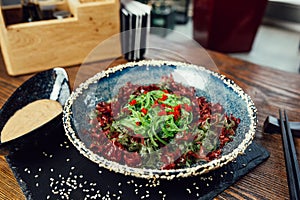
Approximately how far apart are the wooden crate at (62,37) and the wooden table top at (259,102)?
0.06m

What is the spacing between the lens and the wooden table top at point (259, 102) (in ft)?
2.70

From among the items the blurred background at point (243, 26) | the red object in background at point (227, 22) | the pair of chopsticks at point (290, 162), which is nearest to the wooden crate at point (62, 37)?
the blurred background at point (243, 26)

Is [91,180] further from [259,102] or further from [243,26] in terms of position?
[243,26]

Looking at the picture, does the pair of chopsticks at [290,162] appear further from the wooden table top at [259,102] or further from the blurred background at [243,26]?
the blurred background at [243,26]

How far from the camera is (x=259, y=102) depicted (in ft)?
3.84

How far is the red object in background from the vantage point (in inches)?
92.7

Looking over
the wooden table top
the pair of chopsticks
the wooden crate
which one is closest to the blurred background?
the wooden crate

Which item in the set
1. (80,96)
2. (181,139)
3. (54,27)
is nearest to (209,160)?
(181,139)

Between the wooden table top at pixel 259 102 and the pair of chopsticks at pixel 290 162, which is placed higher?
the pair of chopsticks at pixel 290 162

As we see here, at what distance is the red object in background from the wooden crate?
1.17 m

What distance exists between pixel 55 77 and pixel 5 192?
→ 18.2 inches

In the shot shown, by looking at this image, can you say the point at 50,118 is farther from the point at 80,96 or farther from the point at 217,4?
the point at 217,4

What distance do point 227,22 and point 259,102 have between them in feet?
4.75

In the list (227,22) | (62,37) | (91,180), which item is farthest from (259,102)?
(227,22)
